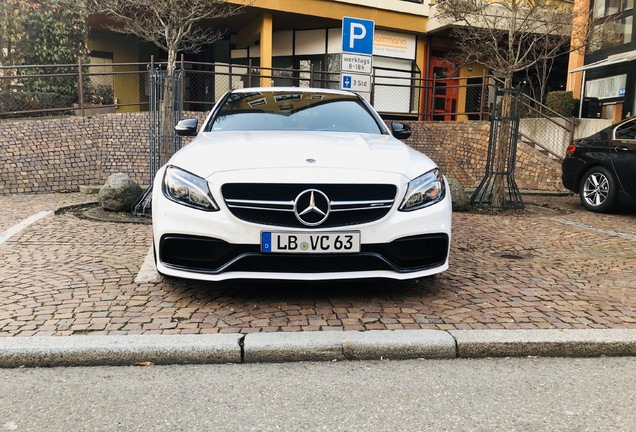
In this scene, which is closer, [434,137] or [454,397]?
[454,397]

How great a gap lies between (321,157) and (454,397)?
6.18ft

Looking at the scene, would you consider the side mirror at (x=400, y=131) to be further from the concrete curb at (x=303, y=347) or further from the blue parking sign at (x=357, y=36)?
the blue parking sign at (x=357, y=36)

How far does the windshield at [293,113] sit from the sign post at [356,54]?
138 inches

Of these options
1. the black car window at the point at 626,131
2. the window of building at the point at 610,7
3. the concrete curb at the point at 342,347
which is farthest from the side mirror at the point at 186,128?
the window of building at the point at 610,7

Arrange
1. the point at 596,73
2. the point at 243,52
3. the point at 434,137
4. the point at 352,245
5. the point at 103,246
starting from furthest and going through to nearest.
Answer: the point at 243,52, the point at 596,73, the point at 434,137, the point at 103,246, the point at 352,245

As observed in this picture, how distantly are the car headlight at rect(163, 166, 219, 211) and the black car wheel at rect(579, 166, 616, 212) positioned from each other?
24.3 ft

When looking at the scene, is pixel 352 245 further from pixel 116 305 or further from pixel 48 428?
pixel 48 428

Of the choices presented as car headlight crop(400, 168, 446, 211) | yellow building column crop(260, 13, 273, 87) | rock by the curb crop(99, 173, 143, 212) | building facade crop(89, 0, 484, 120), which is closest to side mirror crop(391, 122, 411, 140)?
car headlight crop(400, 168, 446, 211)

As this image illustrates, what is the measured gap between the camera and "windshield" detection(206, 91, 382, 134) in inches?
205

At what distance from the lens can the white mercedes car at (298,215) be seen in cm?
371

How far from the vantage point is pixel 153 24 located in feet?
41.6

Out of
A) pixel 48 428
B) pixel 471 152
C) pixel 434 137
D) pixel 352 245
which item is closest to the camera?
pixel 48 428

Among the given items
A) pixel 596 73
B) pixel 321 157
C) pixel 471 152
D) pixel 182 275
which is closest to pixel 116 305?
pixel 182 275

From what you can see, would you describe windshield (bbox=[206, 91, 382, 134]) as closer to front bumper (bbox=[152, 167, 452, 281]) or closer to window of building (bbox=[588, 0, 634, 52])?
front bumper (bbox=[152, 167, 452, 281])
